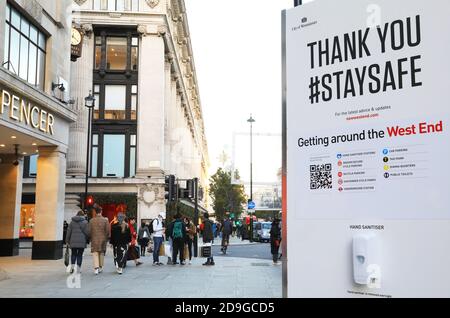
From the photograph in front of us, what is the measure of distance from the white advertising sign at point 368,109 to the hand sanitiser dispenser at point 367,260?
119 mm

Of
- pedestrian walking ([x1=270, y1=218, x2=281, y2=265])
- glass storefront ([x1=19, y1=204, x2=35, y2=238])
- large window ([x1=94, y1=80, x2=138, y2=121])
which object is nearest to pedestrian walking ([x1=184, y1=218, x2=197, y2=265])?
pedestrian walking ([x1=270, y1=218, x2=281, y2=265])

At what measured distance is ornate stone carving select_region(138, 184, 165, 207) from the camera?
1554 inches

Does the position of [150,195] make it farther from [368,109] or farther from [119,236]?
[368,109]

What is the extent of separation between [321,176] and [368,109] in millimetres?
397

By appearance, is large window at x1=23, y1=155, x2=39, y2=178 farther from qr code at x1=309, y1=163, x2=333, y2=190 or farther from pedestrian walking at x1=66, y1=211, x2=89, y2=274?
qr code at x1=309, y1=163, x2=333, y2=190

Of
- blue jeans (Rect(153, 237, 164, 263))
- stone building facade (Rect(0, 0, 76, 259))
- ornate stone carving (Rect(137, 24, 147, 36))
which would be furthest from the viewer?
ornate stone carving (Rect(137, 24, 147, 36))

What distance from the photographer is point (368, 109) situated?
2.33 metres

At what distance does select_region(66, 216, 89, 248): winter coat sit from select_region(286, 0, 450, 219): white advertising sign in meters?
12.0

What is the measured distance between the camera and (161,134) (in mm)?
41375

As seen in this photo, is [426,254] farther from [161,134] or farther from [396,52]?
[161,134]

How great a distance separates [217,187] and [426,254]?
7744cm

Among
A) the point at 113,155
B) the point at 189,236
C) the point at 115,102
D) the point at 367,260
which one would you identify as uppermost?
the point at 115,102

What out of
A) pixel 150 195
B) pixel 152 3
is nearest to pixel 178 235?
pixel 150 195
